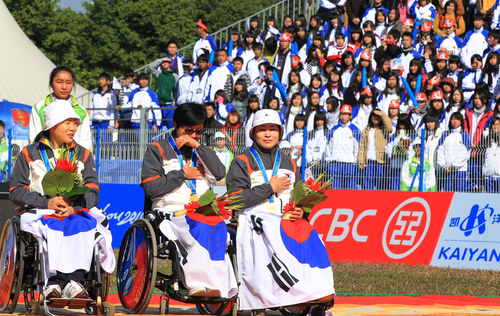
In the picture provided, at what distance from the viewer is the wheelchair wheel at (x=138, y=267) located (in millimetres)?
5715

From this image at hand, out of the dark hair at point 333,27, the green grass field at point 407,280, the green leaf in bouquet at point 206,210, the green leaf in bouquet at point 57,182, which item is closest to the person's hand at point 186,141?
the green leaf in bouquet at point 206,210

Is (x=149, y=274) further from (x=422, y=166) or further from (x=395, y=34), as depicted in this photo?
(x=395, y=34)

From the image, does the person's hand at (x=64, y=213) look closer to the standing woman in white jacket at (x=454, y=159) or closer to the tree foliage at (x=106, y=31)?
the standing woman in white jacket at (x=454, y=159)

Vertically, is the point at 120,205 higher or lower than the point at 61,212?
lower

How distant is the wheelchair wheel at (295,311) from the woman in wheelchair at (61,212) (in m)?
1.47

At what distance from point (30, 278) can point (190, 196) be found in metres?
1.44

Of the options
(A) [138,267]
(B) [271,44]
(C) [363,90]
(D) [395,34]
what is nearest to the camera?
(A) [138,267]

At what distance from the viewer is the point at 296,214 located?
225 inches

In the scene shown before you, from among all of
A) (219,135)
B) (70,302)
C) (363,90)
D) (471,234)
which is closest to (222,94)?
(363,90)

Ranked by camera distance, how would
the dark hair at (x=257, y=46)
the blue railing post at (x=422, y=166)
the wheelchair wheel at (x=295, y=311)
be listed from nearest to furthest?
the wheelchair wheel at (x=295, y=311)
the blue railing post at (x=422, y=166)
the dark hair at (x=257, y=46)

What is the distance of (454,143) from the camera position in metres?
10.3

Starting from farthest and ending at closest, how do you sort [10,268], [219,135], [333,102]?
1. [333,102]
2. [219,135]
3. [10,268]

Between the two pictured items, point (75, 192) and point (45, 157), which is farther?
point (45, 157)

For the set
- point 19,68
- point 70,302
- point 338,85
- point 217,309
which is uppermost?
point 19,68
